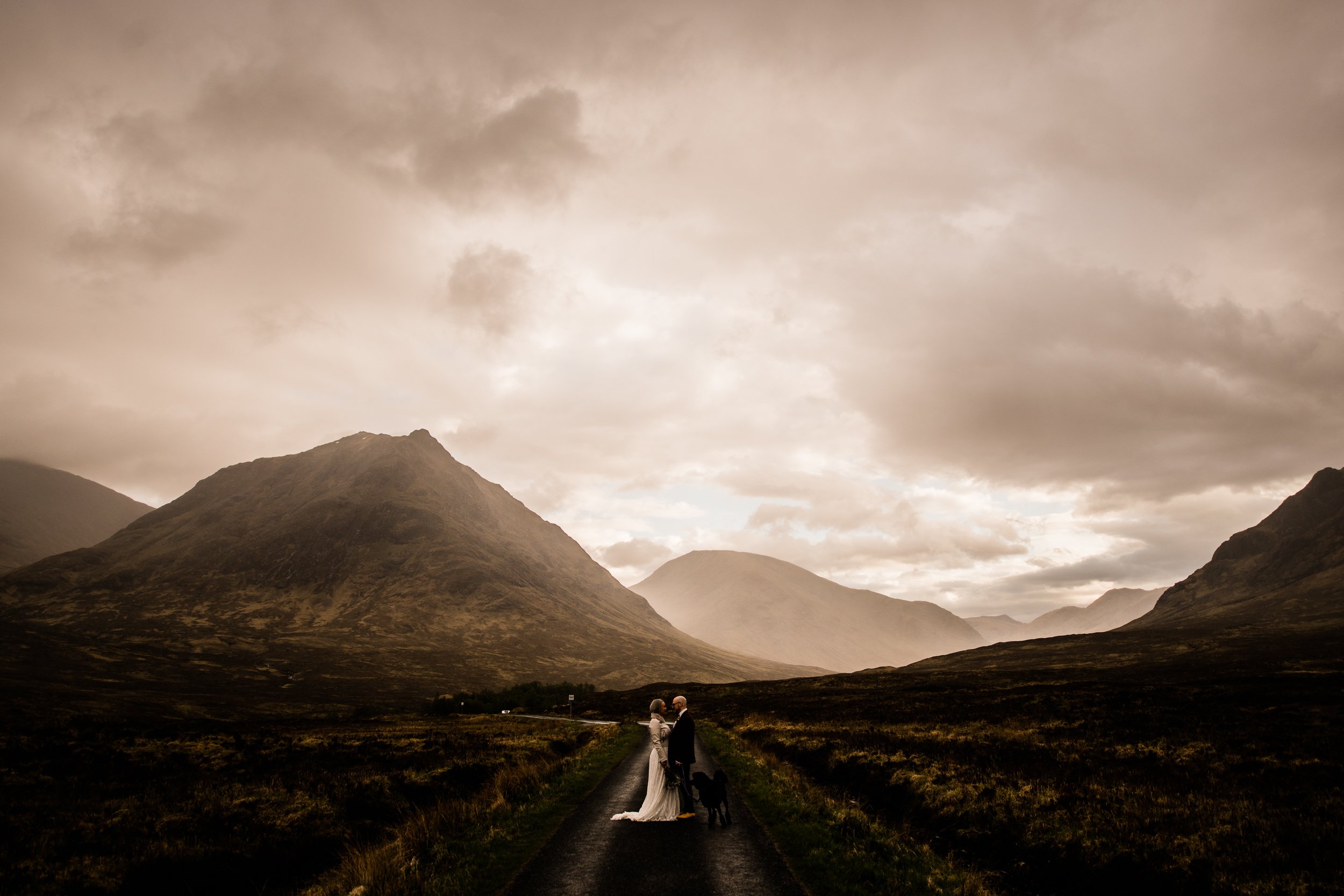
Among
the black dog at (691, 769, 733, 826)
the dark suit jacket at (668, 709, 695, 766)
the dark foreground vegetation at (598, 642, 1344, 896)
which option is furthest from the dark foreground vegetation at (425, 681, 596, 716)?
the black dog at (691, 769, 733, 826)

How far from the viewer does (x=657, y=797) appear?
17.9 meters

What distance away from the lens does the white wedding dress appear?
1770cm

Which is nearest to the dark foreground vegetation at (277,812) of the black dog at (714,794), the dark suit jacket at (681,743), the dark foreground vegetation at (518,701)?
the dark suit jacket at (681,743)

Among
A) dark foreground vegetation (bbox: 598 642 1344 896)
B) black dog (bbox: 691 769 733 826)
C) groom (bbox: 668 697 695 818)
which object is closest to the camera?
dark foreground vegetation (bbox: 598 642 1344 896)

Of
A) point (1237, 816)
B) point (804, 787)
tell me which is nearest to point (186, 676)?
point (804, 787)

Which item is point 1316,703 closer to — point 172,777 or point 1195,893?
point 1195,893

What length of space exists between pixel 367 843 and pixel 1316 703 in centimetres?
6163

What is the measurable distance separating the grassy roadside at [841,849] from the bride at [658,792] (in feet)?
8.35

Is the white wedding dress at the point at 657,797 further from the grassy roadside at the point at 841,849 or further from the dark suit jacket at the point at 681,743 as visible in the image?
the grassy roadside at the point at 841,849

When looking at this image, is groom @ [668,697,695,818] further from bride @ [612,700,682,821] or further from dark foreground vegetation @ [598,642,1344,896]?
dark foreground vegetation @ [598,642,1344,896]

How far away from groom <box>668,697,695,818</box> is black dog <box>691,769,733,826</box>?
1.85 feet

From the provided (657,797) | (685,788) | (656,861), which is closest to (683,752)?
(685,788)

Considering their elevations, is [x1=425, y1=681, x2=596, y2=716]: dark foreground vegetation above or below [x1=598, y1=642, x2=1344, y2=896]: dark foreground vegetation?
below

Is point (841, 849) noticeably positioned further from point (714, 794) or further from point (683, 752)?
point (683, 752)
